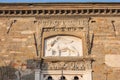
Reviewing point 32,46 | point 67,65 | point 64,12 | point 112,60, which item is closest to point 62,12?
point 64,12

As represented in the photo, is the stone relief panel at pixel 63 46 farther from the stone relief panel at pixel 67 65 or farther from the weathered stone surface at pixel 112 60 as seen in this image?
the weathered stone surface at pixel 112 60

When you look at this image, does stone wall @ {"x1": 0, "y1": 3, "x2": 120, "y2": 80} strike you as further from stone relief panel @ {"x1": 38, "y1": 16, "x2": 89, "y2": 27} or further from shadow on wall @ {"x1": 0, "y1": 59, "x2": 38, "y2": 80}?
stone relief panel @ {"x1": 38, "y1": 16, "x2": 89, "y2": 27}

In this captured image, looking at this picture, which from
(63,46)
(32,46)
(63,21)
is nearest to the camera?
(32,46)

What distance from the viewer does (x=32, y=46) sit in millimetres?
13852

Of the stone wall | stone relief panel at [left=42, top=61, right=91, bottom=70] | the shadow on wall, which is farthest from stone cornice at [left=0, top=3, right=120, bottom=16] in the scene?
the shadow on wall

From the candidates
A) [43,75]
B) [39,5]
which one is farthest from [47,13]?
[43,75]

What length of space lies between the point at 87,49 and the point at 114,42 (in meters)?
0.98

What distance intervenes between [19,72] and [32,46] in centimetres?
110

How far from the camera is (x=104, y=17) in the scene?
14.5 meters

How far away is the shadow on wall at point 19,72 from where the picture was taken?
13164mm

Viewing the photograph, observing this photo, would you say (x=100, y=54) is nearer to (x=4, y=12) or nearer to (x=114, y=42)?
(x=114, y=42)

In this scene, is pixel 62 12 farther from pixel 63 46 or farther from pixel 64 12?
pixel 63 46

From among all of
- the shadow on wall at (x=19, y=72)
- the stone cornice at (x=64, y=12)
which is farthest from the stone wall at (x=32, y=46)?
the stone cornice at (x=64, y=12)

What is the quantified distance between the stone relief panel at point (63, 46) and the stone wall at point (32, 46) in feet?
1.27
